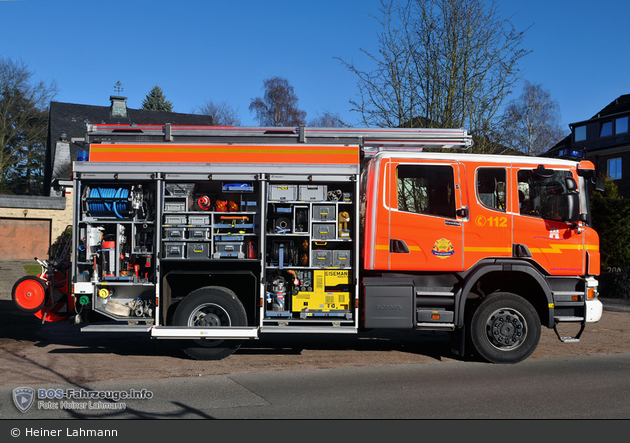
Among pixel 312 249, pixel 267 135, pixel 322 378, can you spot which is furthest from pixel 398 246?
pixel 267 135

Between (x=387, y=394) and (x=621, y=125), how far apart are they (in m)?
37.6

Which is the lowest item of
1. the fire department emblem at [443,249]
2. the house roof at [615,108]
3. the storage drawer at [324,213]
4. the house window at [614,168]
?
the fire department emblem at [443,249]

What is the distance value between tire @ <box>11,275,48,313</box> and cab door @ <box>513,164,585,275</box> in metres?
6.88

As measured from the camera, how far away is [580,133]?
40.7 m

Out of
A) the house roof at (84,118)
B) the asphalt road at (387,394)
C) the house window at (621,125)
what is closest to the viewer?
the asphalt road at (387,394)

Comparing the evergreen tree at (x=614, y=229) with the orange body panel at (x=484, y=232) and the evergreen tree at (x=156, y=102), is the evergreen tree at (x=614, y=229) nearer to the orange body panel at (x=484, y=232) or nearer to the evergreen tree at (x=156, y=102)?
the orange body panel at (x=484, y=232)

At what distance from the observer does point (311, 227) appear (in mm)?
7852

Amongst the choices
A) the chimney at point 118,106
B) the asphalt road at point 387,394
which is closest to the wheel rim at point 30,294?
the asphalt road at point 387,394

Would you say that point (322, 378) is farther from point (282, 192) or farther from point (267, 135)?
point (267, 135)

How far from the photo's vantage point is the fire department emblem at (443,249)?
7.75 m

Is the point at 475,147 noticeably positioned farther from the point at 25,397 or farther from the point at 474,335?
the point at 25,397

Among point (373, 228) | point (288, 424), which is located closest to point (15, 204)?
point (373, 228)

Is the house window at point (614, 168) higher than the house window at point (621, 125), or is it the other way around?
the house window at point (621, 125)

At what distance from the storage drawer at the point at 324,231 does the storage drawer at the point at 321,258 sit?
20 centimetres
